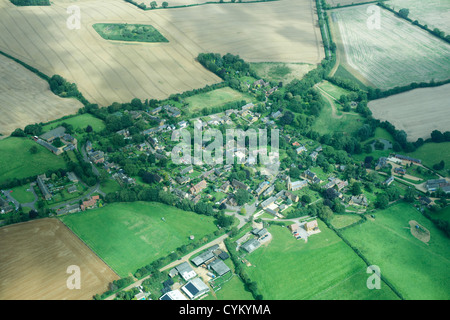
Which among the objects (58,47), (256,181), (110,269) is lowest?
(110,269)

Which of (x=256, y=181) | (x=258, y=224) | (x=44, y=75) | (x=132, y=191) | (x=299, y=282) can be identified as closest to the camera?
(x=299, y=282)

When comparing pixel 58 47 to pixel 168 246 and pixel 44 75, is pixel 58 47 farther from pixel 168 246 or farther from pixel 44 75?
pixel 168 246

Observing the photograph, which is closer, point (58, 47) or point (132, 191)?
point (132, 191)

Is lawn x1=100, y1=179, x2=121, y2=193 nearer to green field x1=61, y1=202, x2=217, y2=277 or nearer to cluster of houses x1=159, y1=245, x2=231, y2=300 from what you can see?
green field x1=61, y1=202, x2=217, y2=277

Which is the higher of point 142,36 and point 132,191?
point 142,36

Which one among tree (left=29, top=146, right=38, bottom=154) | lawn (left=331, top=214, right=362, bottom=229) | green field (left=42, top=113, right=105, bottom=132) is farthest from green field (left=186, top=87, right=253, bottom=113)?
lawn (left=331, top=214, right=362, bottom=229)

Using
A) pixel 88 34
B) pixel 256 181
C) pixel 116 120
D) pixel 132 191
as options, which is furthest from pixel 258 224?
pixel 88 34
